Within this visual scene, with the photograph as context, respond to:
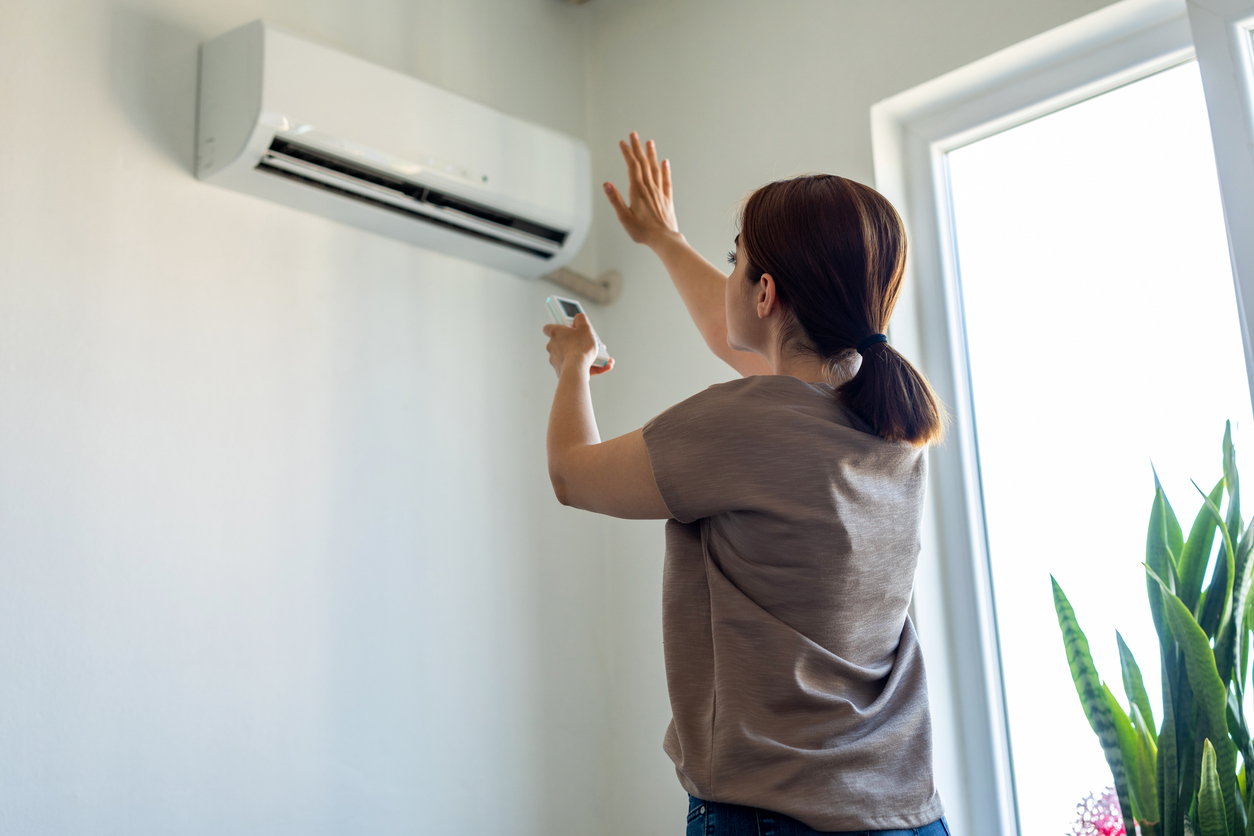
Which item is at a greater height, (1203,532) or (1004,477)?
(1004,477)

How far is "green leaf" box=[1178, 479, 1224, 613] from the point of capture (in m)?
1.36

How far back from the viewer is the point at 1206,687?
1.28 metres

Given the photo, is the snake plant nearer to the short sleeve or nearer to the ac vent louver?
the short sleeve

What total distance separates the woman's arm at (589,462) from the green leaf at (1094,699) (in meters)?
0.85

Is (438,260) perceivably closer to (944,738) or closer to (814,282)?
(814,282)

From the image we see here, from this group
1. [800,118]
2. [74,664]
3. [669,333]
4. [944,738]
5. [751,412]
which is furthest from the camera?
[669,333]

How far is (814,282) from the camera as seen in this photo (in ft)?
3.17

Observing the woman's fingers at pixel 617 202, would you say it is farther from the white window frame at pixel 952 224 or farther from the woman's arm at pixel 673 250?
the white window frame at pixel 952 224

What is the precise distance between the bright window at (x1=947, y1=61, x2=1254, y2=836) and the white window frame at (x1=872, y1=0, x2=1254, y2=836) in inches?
1.3

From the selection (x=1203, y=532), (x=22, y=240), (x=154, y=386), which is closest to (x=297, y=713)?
(x=154, y=386)

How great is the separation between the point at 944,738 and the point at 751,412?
1097 mm

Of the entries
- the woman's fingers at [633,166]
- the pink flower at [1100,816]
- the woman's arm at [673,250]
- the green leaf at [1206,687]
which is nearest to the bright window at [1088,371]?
the pink flower at [1100,816]

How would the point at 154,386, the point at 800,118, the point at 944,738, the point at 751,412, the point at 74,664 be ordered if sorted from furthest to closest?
the point at 800,118, the point at 944,738, the point at 154,386, the point at 74,664, the point at 751,412

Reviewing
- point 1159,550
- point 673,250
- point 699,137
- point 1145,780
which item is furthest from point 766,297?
point 699,137
